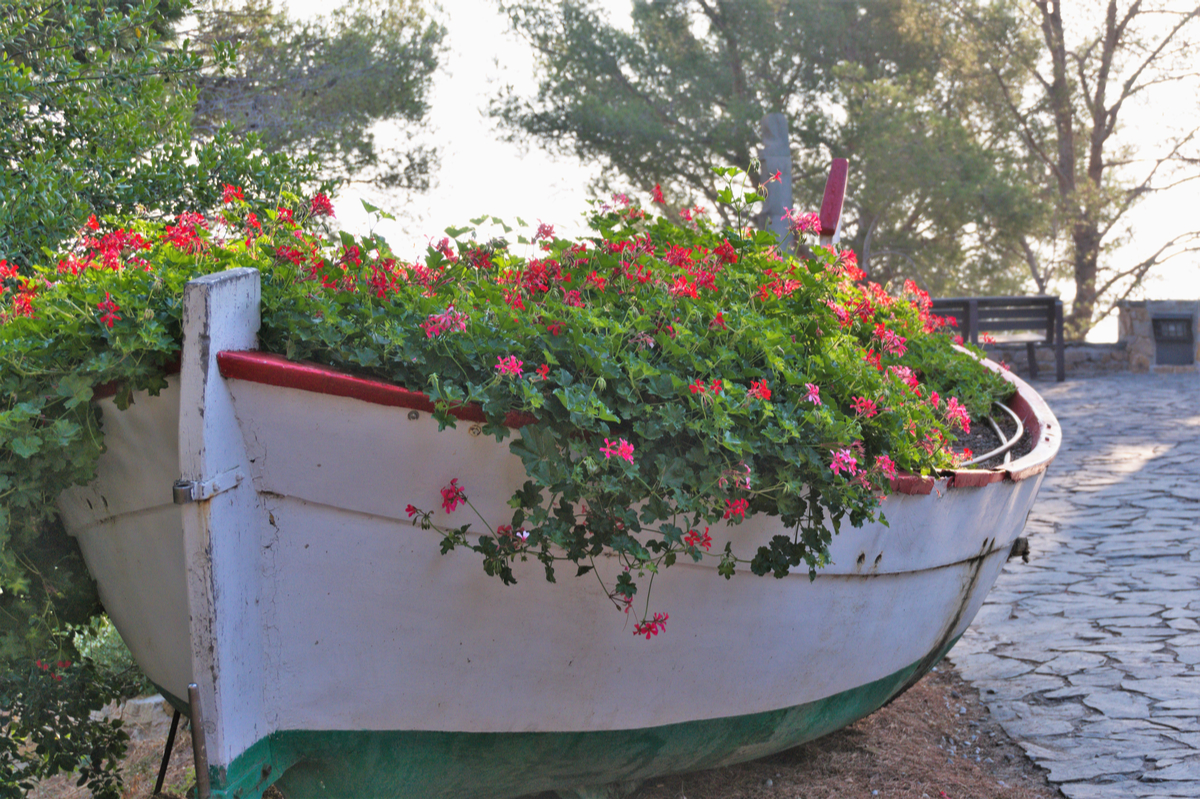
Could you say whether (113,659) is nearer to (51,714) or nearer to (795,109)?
(51,714)

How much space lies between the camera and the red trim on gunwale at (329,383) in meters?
1.75

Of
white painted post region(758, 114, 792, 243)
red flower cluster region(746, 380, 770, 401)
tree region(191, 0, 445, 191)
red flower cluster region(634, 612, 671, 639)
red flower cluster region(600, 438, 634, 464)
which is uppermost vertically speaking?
tree region(191, 0, 445, 191)

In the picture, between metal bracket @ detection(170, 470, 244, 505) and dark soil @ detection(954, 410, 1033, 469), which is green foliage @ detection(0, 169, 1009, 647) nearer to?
metal bracket @ detection(170, 470, 244, 505)

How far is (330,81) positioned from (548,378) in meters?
8.21

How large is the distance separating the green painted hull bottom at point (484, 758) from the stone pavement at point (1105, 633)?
4.02ft

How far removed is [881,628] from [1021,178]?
12.5m

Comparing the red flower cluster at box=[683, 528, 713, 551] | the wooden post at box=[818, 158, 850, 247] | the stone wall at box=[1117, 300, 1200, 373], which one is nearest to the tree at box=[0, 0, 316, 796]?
the red flower cluster at box=[683, 528, 713, 551]

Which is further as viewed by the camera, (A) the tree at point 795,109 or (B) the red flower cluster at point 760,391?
(A) the tree at point 795,109

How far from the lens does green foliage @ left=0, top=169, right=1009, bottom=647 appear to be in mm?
1726

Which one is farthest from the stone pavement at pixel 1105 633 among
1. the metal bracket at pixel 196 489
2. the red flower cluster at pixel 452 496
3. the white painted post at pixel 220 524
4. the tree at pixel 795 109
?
the tree at pixel 795 109

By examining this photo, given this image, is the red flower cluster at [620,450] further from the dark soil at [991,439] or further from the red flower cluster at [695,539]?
the dark soil at [991,439]

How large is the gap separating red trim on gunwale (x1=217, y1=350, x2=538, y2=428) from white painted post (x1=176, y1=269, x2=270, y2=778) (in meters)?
0.04

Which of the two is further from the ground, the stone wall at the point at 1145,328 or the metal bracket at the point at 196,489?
the stone wall at the point at 1145,328

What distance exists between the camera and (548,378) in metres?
1.71
